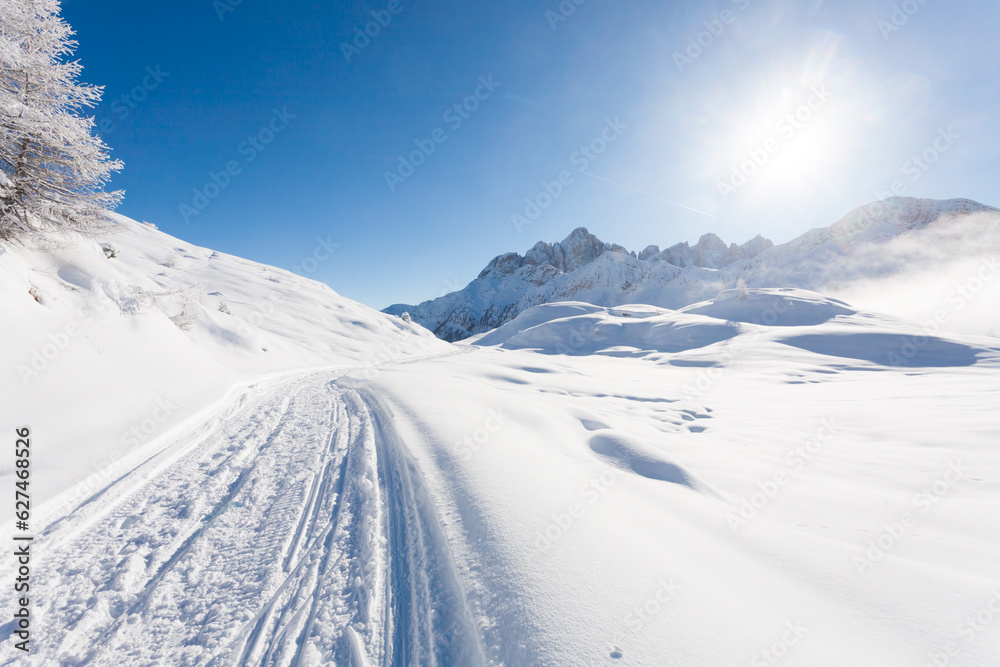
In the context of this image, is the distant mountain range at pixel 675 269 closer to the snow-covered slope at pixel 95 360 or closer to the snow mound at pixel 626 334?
the snow mound at pixel 626 334

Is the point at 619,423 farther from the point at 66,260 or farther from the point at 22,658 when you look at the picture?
the point at 66,260

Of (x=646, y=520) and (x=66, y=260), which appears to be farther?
(x=66, y=260)

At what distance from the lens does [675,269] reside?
351ft

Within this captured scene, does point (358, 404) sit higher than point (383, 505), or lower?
higher

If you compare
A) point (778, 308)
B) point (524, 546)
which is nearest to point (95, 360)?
point (524, 546)

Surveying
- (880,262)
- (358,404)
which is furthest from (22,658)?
(880,262)

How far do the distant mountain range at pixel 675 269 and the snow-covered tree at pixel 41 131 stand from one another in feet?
309

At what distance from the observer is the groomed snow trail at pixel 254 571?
6.89 ft

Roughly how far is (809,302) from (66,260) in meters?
41.7

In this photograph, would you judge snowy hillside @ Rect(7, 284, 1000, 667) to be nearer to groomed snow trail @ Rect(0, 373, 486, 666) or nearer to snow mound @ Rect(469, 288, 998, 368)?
groomed snow trail @ Rect(0, 373, 486, 666)

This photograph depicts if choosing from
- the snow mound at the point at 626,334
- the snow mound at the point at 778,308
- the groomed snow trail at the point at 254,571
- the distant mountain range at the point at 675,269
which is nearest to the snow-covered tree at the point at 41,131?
the groomed snow trail at the point at 254,571

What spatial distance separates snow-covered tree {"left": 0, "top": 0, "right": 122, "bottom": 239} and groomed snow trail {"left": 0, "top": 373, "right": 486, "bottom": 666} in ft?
20.7

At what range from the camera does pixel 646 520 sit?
317 cm

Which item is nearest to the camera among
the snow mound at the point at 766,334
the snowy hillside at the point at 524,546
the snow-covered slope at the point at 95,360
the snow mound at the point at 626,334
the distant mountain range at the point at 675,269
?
the snowy hillside at the point at 524,546
